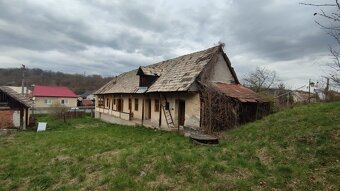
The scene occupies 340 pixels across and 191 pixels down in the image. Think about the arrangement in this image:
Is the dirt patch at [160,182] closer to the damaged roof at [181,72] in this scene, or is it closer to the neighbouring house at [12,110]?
the damaged roof at [181,72]

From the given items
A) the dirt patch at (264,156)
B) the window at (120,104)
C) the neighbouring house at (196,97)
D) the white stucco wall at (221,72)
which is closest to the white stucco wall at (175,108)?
the neighbouring house at (196,97)

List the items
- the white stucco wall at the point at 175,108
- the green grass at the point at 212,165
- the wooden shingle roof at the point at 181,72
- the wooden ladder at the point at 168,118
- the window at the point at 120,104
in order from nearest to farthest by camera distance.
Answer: the green grass at the point at 212,165 → the white stucco wall at the point at 175,108 → the wooden shingle roof at the point at 181,72 → the wooden ladder at the point at 168,118 → the window at the point at 120,104

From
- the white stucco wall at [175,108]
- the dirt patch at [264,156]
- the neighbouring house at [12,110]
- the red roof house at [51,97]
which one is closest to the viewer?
the dirt patch at [264,156]

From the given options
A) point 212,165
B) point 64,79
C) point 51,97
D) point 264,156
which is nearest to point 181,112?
point 264,156

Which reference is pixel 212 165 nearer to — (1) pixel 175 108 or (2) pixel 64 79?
(1) pixel 175 108

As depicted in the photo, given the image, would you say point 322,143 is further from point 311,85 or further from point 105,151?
point 311,85

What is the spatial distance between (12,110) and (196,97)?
14964 millimetres

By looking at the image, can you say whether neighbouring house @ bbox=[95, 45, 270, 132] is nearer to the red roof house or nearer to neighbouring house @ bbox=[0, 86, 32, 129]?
neighbouring house @ bbox=[0, 86, 32, 129]

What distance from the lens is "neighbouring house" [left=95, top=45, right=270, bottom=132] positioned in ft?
49.4

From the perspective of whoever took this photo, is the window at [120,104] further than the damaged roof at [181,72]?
Yes

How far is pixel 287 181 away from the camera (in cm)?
702

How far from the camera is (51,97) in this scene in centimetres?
5275

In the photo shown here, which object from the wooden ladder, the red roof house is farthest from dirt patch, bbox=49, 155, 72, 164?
the red roof house

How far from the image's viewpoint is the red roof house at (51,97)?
2021 inches
